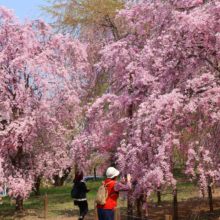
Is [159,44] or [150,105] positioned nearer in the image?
[150,105]

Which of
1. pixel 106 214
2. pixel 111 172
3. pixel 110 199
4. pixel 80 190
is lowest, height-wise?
pixel 106 214

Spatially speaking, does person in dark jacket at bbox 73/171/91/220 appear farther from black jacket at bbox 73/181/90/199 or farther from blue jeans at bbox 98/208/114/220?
blue jeans at bbox 98/208/114/220

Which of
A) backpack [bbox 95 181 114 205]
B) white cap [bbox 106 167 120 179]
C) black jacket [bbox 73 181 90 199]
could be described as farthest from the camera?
black jacket [bbox 73 181 90 199]

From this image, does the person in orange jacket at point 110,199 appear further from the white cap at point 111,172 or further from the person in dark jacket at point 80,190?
the person in dark jacket at point 80,190

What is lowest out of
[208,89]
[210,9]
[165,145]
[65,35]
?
[165,145]

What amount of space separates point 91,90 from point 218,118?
9.87 meters

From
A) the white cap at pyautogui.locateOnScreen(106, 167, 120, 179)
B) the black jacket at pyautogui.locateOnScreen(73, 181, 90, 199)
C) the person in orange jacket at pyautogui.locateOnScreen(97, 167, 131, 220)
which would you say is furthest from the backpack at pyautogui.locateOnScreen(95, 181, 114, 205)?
the black jacket at pyautogui.locateOnScreen(73, 181, 90, 199)

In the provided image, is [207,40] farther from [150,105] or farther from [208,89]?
[150,105]

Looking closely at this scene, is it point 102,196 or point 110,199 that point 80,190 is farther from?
point 102,196

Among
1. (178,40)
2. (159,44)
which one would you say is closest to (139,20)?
(159,44)

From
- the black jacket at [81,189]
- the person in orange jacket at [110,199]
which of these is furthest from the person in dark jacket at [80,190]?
the person in orange jacket at [110,199]

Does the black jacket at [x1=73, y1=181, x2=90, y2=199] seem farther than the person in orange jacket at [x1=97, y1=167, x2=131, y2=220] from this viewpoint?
Yes

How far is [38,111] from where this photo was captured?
15859 millimetres

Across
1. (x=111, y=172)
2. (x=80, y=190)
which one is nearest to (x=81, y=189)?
(x=80, y=190)
